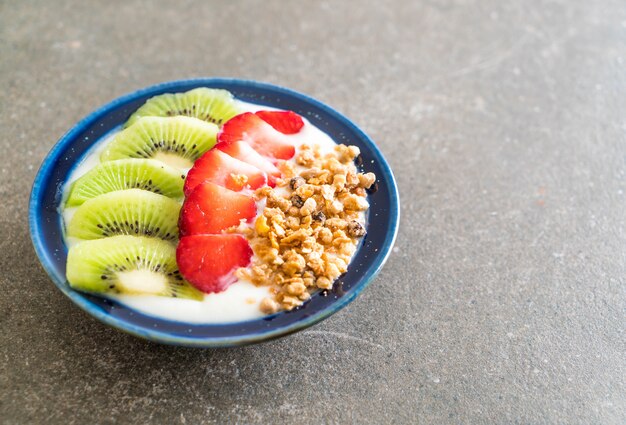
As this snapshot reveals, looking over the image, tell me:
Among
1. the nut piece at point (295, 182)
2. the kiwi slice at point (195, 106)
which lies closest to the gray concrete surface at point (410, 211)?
the nut piece at point (295, 182)

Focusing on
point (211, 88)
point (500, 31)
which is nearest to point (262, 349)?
point (211, 88)

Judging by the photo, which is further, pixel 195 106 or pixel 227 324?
pixel 195 106

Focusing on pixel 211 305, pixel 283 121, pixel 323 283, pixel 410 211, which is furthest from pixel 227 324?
pixel 410 211

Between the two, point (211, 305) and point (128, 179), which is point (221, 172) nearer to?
point (128, 179)

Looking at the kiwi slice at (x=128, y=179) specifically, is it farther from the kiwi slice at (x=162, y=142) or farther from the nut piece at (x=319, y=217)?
the nut piece at (x=319, y=217)

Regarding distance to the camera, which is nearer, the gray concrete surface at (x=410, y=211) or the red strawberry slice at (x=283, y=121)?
the gray concrete surface at (x=410, y=211)

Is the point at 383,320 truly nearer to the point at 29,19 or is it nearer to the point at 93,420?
the point at 93,420

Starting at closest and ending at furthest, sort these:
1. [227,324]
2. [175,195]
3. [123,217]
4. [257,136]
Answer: [227,324] < [123,217] < [175,195] < [257,136]

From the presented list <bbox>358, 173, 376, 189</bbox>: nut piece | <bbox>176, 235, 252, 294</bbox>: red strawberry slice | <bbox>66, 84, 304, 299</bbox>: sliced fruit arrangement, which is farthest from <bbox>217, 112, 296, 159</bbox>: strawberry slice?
<bbox>176, 235, 252, 294</bbox>: red strawberry slice
